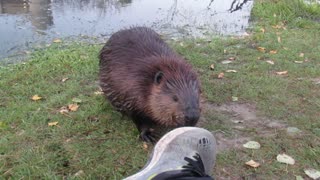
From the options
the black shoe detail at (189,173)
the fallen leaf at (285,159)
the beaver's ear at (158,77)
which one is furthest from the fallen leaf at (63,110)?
the fallen leaf at (285,159)

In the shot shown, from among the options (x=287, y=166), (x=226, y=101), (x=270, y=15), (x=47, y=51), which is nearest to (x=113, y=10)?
(x=47, y=51)

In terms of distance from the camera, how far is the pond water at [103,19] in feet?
17.6

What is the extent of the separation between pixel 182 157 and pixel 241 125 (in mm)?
1135

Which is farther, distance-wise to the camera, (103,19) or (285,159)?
(103,19)

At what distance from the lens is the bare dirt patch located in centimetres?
299

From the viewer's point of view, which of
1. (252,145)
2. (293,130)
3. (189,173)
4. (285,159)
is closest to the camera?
(189,173)

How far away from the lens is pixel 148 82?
2773 mm

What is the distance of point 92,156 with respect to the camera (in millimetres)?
2744

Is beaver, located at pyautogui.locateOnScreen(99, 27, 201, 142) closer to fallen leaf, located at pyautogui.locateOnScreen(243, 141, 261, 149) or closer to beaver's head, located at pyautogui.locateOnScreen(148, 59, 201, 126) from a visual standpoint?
beaver's head, located at pyautogui.locateOnScreen(148, 59, 201, 126)

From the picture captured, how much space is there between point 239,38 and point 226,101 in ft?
7.07

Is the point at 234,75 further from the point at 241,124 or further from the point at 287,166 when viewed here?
the point at 287,166

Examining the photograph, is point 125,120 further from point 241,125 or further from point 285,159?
point 285,159

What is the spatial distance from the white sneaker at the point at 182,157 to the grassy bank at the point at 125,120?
1.26 feet

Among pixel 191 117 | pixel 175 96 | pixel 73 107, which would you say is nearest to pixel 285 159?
pixel 191 117
